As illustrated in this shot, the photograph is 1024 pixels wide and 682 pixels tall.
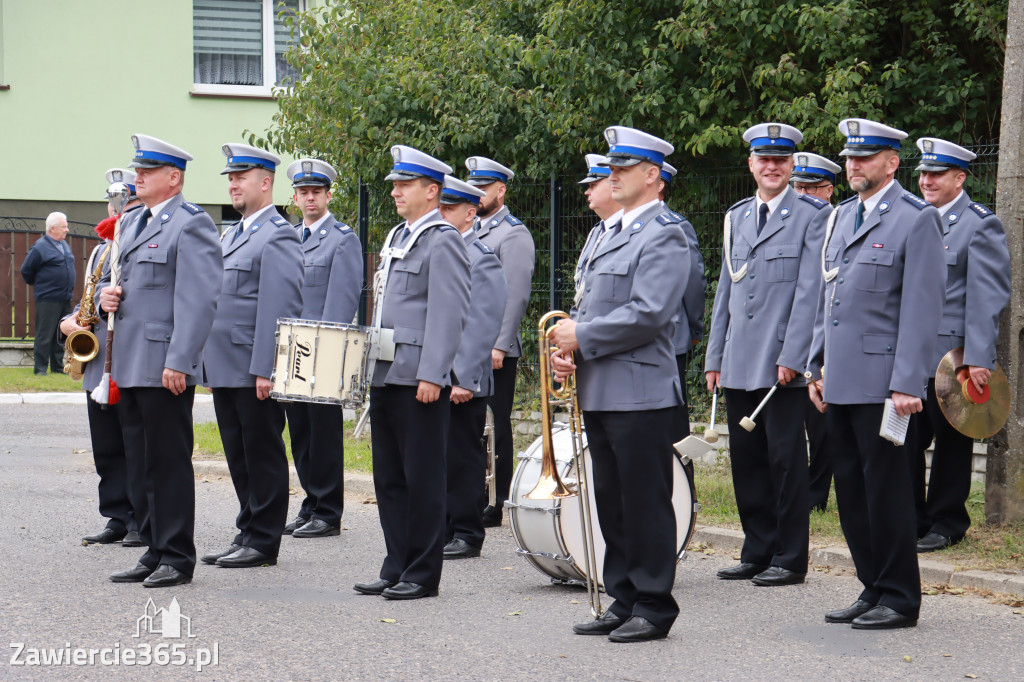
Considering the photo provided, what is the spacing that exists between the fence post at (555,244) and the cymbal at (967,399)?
191 inches

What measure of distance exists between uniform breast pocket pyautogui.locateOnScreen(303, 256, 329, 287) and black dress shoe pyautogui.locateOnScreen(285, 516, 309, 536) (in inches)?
57.6

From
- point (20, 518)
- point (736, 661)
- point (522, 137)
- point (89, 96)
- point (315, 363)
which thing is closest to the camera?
point (736, 661)

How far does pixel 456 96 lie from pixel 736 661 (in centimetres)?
772

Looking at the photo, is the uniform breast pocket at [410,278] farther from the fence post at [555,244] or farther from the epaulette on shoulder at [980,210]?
the fence post at [555,244]

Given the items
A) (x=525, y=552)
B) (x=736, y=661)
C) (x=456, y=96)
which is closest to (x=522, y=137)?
(x=456, y=96)

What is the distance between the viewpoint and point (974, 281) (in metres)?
7.57

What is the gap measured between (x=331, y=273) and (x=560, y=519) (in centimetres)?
275

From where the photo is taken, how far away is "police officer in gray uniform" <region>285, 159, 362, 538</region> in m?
8.62

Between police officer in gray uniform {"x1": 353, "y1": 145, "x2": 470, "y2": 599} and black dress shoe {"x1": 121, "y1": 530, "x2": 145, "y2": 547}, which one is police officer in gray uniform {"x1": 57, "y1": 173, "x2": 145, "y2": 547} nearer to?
black dress shoe {"x1": 121, "y1": 530, "x2": 145, "y2": 547}

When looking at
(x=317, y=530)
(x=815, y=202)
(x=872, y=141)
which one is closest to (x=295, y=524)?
(x=317, y=530)

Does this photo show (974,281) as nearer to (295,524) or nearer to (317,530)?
(317,530)

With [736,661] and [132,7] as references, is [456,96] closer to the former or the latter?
[736,661]

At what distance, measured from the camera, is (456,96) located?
1237cm

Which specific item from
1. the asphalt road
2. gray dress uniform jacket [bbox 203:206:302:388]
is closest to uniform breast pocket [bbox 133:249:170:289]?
gray dress uniform jacket [bbox 203:206:302:388]
